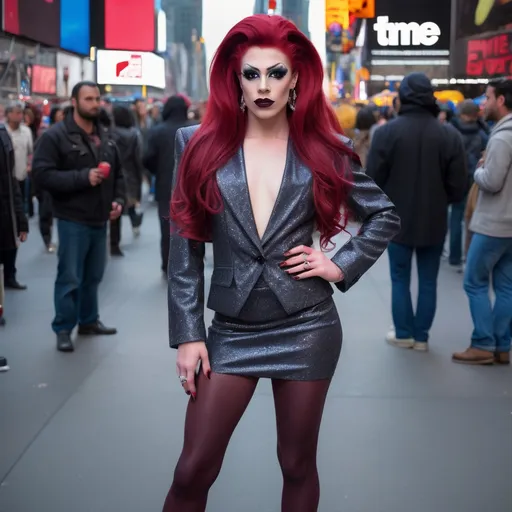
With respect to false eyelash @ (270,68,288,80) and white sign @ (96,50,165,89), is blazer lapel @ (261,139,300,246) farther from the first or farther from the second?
white sign @ (96,50,165,89)

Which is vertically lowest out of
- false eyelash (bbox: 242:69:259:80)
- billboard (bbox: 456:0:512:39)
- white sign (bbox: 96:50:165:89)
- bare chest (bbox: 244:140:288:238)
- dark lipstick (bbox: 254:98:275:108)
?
bare chest (bbox: 244:140:288:238)

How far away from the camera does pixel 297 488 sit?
2986mm

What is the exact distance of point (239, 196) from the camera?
2.86m

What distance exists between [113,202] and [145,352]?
1.19 metres

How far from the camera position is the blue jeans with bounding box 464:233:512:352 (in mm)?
6500

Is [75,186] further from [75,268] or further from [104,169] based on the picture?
[75,268]

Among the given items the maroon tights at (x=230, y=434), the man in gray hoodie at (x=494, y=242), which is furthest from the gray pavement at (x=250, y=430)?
the maroon tights at (x=230, y=434)

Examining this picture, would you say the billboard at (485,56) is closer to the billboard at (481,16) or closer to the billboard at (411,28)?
the billboard at (481,16)

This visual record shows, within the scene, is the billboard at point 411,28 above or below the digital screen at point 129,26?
above

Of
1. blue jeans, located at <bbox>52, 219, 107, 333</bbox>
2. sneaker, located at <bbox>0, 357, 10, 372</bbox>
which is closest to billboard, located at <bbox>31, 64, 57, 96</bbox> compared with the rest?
blue jeans, located at <bbox>52, 219, 107, 333</bbox>

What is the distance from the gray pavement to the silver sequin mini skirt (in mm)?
1381

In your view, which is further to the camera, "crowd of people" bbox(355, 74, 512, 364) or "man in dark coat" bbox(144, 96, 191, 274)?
"man in dark coat" bbox(144, 96, 191, 274)

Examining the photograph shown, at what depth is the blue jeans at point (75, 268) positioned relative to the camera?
690cm

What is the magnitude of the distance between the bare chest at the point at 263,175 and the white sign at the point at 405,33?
7.22m
